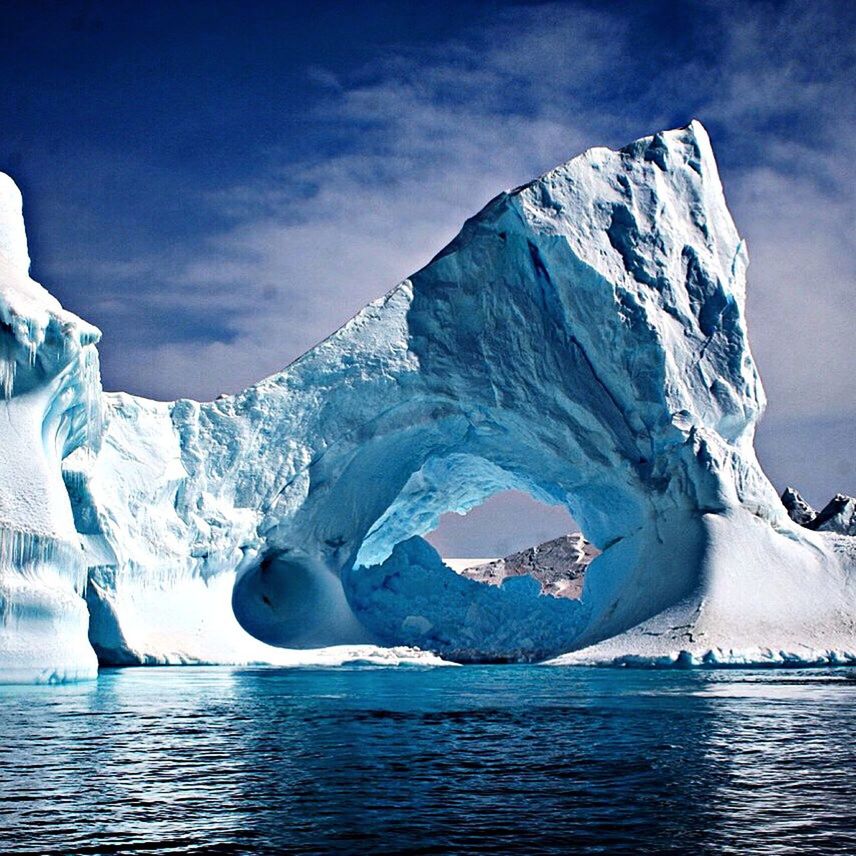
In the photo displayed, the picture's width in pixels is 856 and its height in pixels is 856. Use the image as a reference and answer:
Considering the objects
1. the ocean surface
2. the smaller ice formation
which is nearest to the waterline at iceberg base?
the smaller ice formation

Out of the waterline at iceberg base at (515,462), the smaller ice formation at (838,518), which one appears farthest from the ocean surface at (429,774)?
the smaller ice formation at (838,518)

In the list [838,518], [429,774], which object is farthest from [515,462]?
[429,774]

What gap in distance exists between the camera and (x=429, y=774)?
5.68 m

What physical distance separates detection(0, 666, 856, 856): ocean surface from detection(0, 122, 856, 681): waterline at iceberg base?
6.95 m

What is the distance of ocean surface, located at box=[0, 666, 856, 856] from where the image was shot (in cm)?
412

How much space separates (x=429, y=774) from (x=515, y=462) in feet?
56.0

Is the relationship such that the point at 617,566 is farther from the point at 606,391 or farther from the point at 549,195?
the point at 549,195

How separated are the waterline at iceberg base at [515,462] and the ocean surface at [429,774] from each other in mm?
6951

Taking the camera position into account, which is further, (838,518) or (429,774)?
(838,518)

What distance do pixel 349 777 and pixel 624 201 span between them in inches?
696

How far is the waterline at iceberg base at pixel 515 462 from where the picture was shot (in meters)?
17.9

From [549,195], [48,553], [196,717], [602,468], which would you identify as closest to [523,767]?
[196,717]

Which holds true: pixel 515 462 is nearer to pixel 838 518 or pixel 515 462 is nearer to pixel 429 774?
pixel 838 518

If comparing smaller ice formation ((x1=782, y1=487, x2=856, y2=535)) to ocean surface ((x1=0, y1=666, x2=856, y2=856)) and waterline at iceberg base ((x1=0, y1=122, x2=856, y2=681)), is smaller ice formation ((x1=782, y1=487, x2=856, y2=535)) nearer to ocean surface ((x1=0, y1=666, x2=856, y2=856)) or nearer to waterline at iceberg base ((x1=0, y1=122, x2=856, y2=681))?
waterline at iceberg base ((x1=0, y1=122, x2=856, y2=681))
